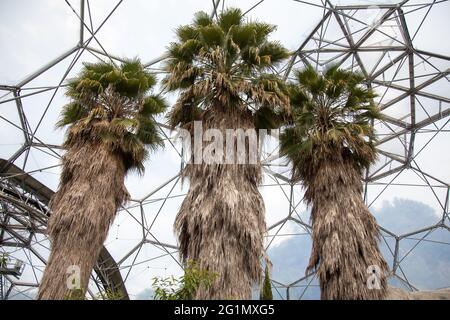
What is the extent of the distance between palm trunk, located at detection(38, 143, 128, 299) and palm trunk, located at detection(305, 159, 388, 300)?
5716mm

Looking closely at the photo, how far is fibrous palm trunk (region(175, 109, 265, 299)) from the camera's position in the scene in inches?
336

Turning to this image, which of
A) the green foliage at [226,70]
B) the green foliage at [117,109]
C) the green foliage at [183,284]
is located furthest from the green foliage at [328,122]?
the green foliage at [183,284]

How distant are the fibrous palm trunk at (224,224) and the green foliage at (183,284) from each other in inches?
20.3

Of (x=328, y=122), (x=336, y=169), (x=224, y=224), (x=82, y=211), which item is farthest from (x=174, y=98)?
(x=336, y=169)

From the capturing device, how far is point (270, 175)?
24.1 m

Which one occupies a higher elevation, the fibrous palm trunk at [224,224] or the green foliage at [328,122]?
the green foliage at [328,122]

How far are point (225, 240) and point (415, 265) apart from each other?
2045cm

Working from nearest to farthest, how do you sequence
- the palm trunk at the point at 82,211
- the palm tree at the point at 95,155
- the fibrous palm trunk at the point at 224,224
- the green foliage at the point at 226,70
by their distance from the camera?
the fibrous palm trunk at the point at 224,224 < the palm trunk at the point at 82,211 < the palm tree at the point at 95,155 < the green foliage at the point at 226,70

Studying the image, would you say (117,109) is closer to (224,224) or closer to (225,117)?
(225,117)

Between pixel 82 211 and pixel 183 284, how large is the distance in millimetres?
4060

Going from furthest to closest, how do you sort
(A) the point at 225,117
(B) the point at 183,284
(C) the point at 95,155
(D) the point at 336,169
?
1. (D) the point at 336,169
2. (C) the point at 95,155
3. (A) the point at 225,117
4. (B) the point at 183,284

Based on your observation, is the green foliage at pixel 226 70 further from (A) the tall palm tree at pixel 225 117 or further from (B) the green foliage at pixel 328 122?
(B) the green foliage at pixel 328 122

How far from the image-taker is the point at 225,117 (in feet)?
35.8

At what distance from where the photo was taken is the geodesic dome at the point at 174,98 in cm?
1669
